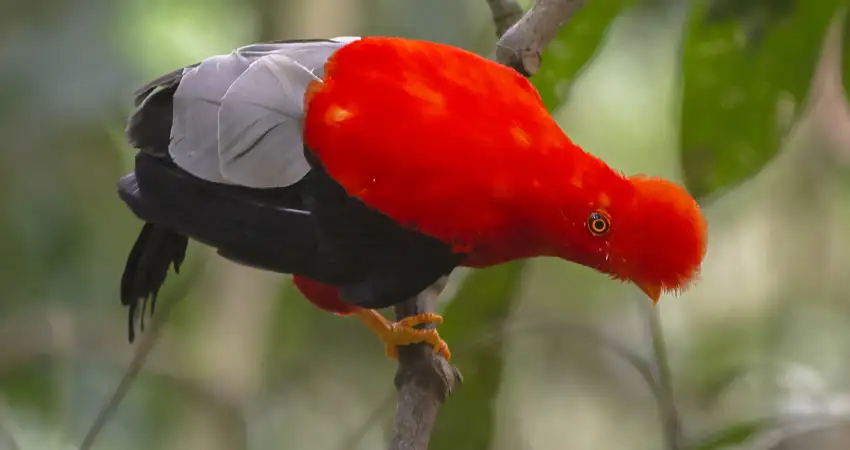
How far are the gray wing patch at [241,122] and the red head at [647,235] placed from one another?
0.77ft

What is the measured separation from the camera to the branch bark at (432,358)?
66cm

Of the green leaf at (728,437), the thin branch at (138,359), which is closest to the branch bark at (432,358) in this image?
the green leaf at (728,437)

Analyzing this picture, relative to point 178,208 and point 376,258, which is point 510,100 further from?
point 178,208

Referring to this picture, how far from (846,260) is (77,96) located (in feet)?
4.62

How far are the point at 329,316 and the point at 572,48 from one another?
763mm

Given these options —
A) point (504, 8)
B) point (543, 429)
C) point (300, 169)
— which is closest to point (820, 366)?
point (543, 429)

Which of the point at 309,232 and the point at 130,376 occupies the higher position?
the point at 309,232

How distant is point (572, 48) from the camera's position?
88cm

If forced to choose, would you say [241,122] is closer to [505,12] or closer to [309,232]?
[309,232]

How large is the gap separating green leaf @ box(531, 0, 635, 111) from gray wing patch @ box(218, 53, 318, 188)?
0.35 metres

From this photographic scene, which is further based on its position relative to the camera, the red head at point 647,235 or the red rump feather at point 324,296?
the red rump feather at point 324,296

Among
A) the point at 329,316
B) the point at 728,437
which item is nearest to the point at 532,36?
the point at 728,437

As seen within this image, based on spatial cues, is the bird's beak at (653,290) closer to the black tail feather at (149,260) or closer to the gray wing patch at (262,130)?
the gray wing patch at (262,130)

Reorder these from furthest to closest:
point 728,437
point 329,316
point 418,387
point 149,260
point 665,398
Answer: point 329,316
point 665,398
point 728,437
point 149,260
point 418,387
